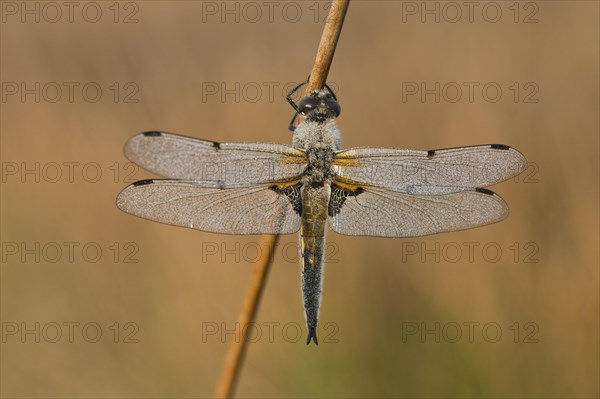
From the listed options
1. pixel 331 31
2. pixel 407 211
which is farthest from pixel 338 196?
pixel 331 31

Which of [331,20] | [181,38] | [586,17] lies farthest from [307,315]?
[181,38]

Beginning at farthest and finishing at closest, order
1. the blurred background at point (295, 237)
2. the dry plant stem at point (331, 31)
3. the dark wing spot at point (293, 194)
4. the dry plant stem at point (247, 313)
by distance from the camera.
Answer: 1. the blurred background at point (295, 237)
2. the dark wing spot at point (293, 194)
3. the dry plant stem at point (247, 313)
4. the dry plant stem at point (331, 31)

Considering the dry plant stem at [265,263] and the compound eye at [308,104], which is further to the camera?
the compound eye at [308,104]

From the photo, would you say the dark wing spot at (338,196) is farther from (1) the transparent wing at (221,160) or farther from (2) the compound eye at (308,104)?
(2) the compound eye at (308,104)

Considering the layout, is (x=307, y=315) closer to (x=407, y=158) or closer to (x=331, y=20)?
(x=407, y=158)

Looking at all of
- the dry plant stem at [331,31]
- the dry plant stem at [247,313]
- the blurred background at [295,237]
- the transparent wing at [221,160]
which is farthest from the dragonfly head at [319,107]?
the blurred background at [295,237]

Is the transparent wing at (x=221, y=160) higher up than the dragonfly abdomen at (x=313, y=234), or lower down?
higher up

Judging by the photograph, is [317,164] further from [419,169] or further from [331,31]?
[331,31]
